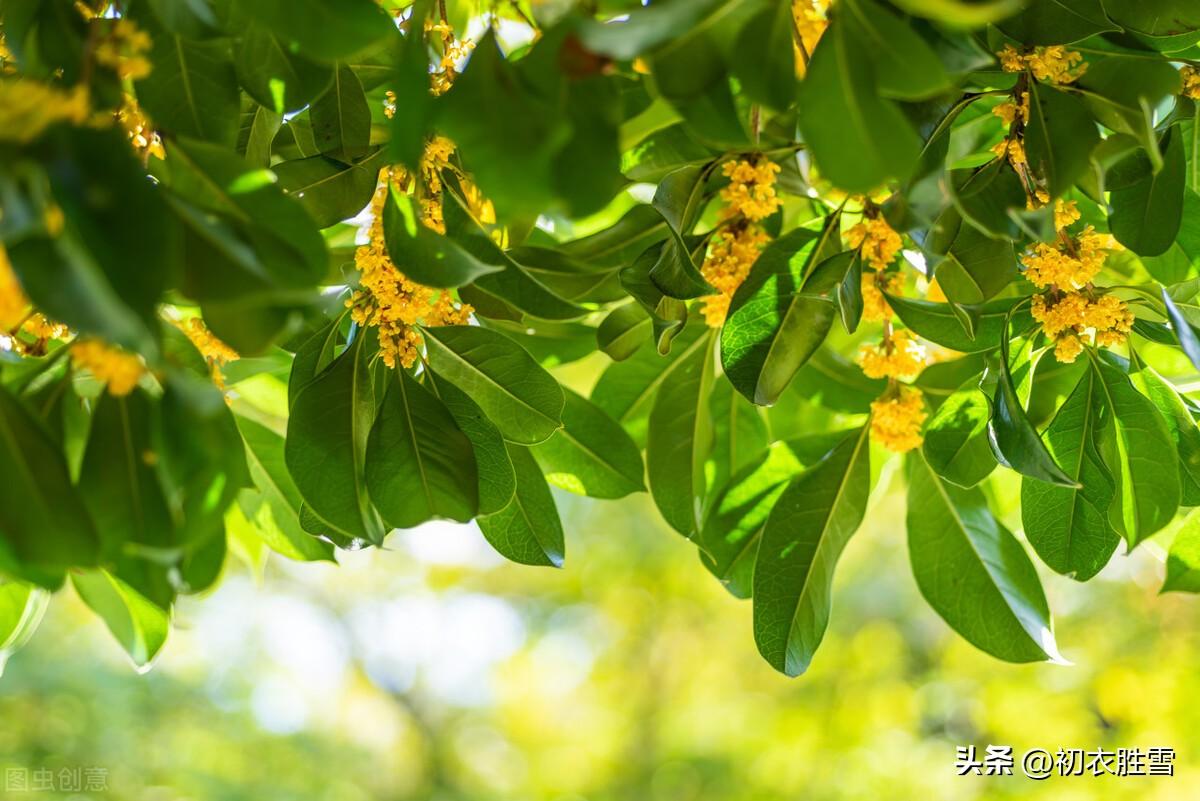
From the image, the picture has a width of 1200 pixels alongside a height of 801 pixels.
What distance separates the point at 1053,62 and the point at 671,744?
4603mm

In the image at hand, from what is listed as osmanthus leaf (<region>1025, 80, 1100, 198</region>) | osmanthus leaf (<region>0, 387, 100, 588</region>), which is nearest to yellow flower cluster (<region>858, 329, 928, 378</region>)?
osmanthus leaf (<region>1025, 80, 1100, 198</region>)

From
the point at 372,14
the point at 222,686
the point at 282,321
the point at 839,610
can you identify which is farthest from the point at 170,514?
the point at 222,686

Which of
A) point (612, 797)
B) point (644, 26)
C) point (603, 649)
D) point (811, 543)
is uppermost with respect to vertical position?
point (644, 26)

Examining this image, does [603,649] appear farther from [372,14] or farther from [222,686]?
[372,14]

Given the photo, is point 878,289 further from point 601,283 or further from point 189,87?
point 189,87

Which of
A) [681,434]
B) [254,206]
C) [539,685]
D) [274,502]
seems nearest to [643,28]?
[254,206]

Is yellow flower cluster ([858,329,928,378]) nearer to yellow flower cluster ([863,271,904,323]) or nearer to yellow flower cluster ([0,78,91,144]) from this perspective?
yellow flower cluster ([863,271,904,323])

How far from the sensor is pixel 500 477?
62cm

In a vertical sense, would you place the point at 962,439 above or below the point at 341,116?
below

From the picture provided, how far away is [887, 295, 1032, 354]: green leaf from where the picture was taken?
0.67 metres

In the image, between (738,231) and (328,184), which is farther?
(738,231)

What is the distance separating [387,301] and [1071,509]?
0.46 m

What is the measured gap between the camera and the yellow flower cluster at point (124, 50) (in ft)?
1.39

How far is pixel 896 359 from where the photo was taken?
77cm
